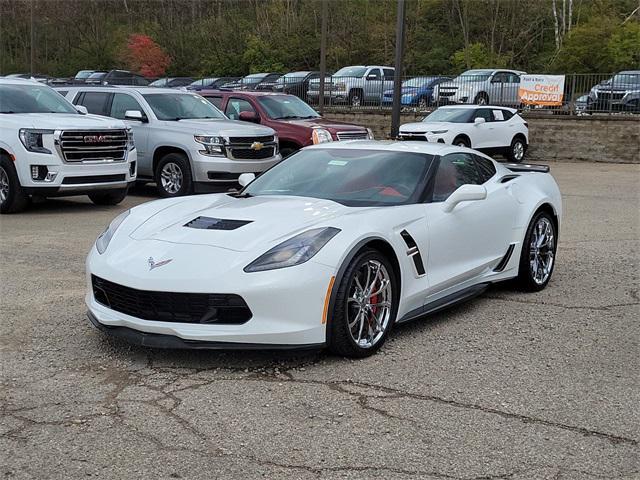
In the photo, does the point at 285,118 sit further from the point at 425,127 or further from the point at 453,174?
the point at 453,174

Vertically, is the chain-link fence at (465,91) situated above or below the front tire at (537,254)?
above

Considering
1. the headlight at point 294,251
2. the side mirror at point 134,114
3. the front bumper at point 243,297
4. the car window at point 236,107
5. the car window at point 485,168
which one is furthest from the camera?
the car window at point 236,107

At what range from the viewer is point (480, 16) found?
57.2 meters

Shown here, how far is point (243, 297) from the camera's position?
14.7 ft

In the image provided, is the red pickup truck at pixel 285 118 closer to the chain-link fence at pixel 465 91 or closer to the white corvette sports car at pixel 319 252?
the white corvette sports car at pixel 319 252

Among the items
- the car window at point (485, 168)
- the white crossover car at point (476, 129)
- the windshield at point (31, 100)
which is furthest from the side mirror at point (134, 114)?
the white crossover car at point (476, 129)

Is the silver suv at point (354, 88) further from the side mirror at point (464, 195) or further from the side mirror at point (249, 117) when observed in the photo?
the side mirror at point (464, 195)

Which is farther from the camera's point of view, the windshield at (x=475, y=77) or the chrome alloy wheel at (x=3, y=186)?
the windshield at (x=475, y=77)

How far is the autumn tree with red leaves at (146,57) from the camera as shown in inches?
2424

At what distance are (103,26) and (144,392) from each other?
71640mm

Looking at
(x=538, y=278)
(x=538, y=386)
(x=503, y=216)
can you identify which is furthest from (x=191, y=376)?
(x=538, y=278)

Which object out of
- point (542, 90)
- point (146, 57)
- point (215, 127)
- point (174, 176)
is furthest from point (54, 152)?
point (146, 57)

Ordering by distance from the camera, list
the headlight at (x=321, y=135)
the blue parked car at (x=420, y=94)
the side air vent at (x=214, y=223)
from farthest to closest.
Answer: the blue parked car at (x=420, y=94)
the headlight at (x=321, y=135)
the side air vent at (x=214, y=223)

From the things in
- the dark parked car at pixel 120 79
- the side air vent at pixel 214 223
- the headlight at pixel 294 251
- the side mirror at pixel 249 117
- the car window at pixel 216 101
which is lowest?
the headlight at pixel 294 251
